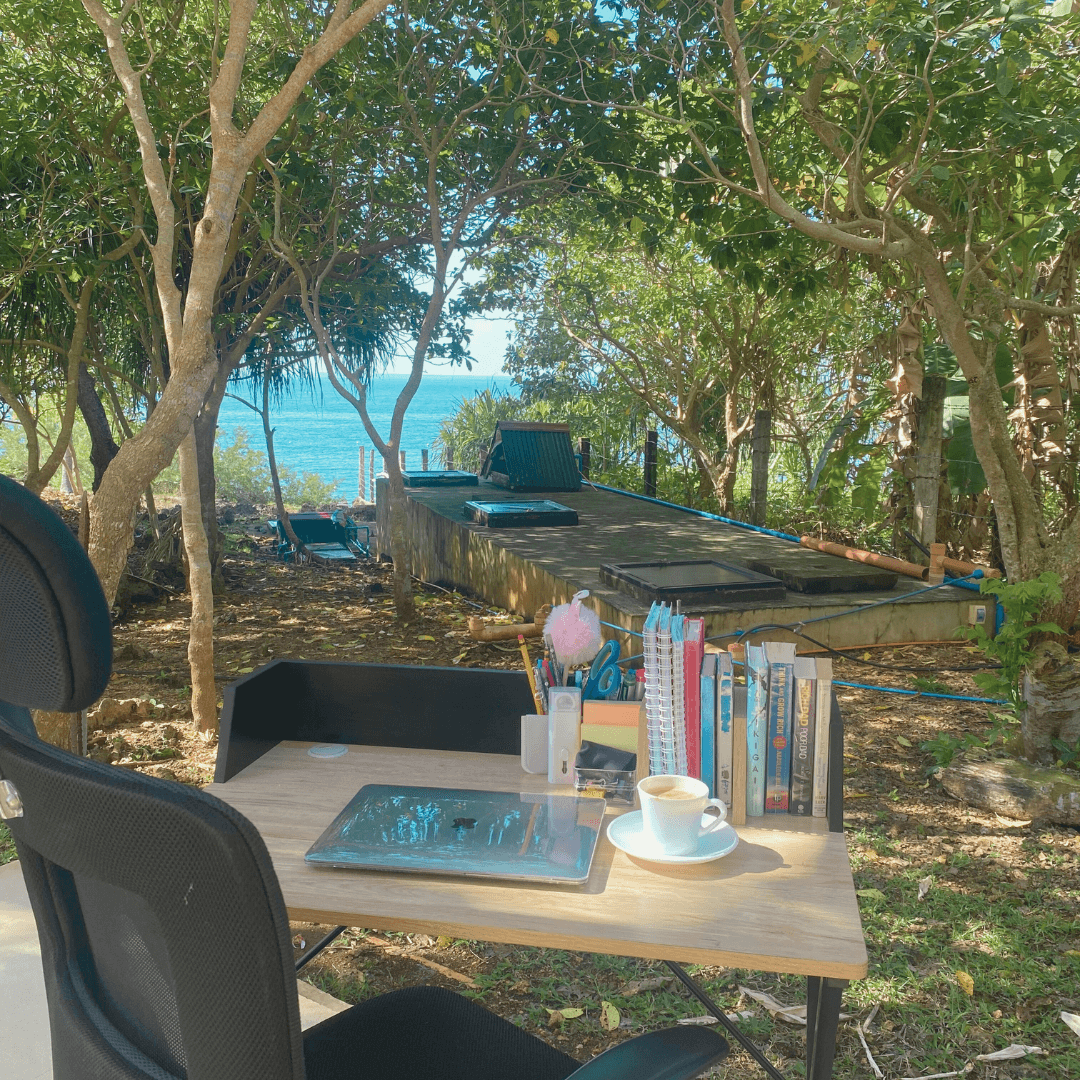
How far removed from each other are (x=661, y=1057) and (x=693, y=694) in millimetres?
837

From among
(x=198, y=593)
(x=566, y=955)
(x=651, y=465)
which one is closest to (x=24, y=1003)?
(x=566, y=955)

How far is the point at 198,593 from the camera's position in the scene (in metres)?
4.80

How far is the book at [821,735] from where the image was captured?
192 centimetres

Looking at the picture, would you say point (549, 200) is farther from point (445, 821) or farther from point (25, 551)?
point (25, 551)

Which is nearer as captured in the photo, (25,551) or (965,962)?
(25,551)

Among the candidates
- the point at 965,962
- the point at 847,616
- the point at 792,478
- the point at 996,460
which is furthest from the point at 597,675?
the point at 792,478

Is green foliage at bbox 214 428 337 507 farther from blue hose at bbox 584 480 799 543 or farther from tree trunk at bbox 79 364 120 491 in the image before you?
tree trunk at bbox 79 364 120 491

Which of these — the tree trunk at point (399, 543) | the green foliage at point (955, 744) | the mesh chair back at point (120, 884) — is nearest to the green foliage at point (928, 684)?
the green foliage at point (955, 744)

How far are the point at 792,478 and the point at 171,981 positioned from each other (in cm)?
1286

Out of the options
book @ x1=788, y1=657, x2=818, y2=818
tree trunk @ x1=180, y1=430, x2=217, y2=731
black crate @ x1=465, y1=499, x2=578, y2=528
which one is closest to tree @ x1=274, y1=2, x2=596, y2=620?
black crate @ x1=465, y1=499, x2=578, y2=528

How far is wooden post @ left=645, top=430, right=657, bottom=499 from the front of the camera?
13.1 m

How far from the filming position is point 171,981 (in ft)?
3.25

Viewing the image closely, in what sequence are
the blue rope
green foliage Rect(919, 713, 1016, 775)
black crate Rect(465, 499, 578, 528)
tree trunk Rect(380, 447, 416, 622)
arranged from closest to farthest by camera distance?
green foliage Rect(919, 713, 1016, 775) → the blue rope → tree trunk Rect(380, 447, 416, 622) → black crate Rect(465, 499, 578, 528)

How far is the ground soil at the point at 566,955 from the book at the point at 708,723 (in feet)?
3.70
